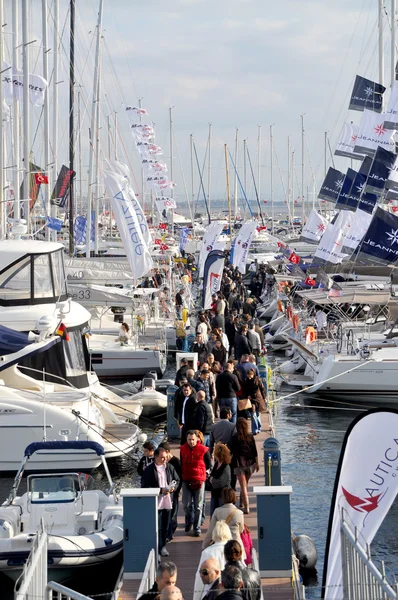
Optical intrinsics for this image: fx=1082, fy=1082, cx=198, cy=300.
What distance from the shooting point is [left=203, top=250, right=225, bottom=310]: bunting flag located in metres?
32.4

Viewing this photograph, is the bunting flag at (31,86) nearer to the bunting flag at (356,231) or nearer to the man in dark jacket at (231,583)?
the bunting flag at (356,231)

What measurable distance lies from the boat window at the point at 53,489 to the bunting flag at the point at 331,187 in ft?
134

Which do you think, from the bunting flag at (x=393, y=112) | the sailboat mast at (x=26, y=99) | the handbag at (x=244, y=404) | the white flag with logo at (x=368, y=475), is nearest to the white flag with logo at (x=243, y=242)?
the bunting flag at (x=393, y=112)

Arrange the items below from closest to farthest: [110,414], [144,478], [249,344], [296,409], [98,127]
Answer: [144,478] → [110,414] → [249,344] → [296,409] → [98,127]

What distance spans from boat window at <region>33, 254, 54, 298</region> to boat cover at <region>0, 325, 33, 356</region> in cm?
197

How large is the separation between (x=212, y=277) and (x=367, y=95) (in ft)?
52.4

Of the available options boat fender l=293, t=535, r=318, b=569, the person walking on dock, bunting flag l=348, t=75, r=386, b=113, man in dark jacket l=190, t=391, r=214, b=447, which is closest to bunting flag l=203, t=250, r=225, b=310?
bunting flag l=348, t=75, r=386, b=113

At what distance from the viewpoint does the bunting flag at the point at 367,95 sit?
148ft

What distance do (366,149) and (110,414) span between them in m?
23.8

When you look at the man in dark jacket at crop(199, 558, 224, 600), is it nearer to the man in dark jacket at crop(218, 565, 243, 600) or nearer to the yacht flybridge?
the man in dark jacket at crop(218, 565, 243, 600)

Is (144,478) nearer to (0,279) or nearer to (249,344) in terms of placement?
(0,279)

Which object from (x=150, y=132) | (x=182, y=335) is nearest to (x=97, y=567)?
(x=182, y=335)

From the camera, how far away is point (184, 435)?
15.9m

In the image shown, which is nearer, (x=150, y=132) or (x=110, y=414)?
(x=110, y=414)
